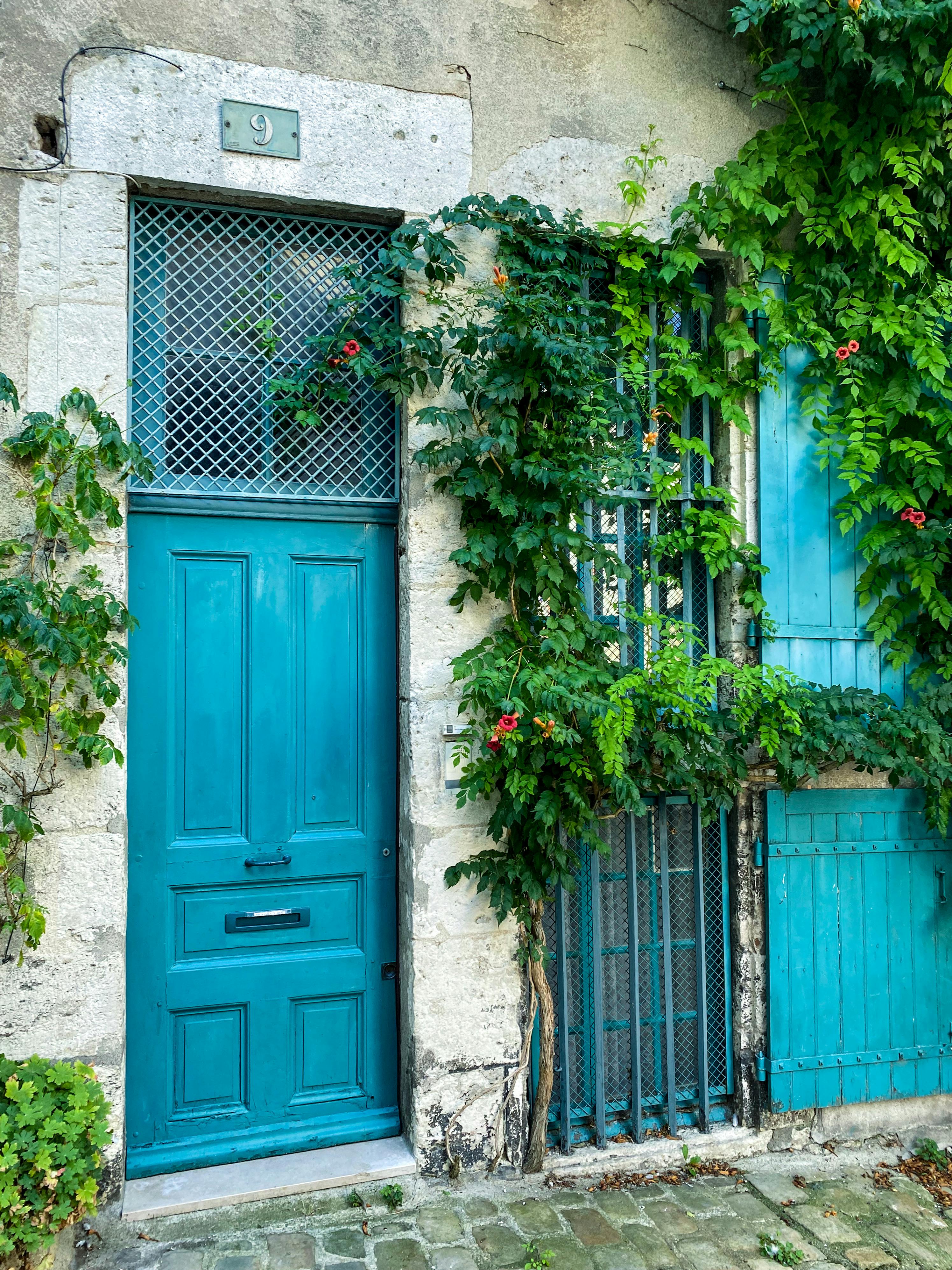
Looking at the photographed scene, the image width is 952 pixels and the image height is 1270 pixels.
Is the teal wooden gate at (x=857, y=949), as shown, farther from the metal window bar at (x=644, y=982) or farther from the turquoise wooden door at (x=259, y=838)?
the turquoise wooden door at (x=259, y=838)

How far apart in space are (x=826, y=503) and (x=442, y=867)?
216cm

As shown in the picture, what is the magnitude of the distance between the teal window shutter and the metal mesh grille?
154cm

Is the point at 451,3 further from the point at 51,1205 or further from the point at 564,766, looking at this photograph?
the point at 51,1205

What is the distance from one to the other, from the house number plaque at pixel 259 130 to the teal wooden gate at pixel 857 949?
306 centimetres

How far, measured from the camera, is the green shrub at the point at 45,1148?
239 centimetres

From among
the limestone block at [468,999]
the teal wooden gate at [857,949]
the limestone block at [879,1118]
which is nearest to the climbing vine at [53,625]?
the limestone block at [468,999]

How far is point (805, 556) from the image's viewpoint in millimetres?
3621

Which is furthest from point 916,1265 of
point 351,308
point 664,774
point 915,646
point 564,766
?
point 351,308

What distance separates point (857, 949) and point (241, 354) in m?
3.37

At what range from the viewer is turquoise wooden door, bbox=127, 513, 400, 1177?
10.1 feet

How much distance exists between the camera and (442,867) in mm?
3197

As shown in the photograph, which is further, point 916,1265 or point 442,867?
point 442,867

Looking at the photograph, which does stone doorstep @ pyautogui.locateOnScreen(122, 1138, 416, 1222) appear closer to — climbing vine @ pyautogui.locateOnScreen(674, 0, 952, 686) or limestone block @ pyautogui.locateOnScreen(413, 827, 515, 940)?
limestone block @ pyautogui.locateOnScreen(413, 827, 515, 940)

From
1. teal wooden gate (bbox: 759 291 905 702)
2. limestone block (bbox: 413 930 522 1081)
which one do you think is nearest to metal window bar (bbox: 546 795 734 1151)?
limestone block (bbox: 413 930 522 1081)
